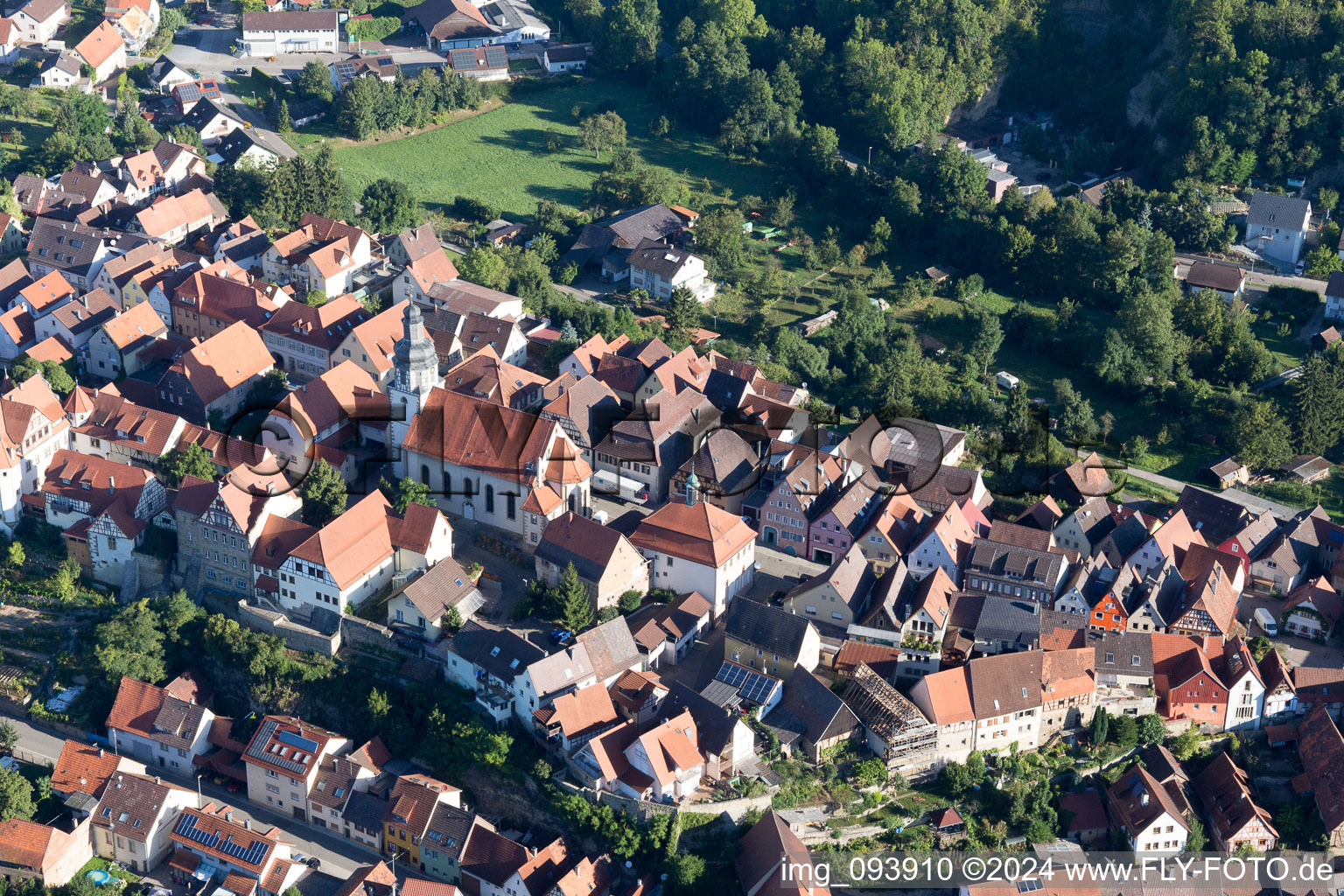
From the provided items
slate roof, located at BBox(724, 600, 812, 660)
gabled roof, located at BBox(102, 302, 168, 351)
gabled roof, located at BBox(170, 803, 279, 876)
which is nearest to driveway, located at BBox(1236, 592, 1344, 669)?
slate roof, located at BBox(724, 600, 812, 660)

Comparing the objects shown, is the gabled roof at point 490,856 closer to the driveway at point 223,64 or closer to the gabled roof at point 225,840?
the gabled roof at point 225,840

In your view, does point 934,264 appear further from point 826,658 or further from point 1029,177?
point 826,658

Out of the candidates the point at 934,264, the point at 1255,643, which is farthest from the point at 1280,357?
the point at 1255,643

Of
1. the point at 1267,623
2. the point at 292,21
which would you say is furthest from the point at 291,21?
the point at 1267,623

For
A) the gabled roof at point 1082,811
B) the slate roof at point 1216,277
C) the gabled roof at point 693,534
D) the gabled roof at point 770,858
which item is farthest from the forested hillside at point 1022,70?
the gabled roof at point 770,858

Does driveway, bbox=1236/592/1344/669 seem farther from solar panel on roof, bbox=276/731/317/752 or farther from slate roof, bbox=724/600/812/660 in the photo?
solar panel on roof, bbox=276/731/317/752

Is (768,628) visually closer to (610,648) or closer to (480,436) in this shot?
(610,648)
